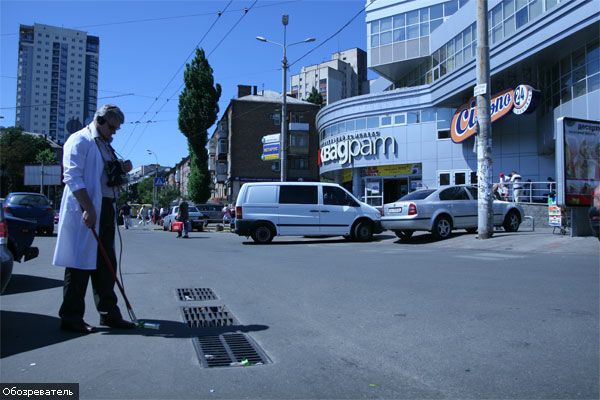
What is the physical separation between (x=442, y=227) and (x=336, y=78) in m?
103

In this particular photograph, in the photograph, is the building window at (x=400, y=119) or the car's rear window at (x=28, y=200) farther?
the building window at (x=400, y=119)

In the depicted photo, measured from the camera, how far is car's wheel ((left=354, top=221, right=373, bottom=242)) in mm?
17250

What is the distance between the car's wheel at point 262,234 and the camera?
1688 centimetres

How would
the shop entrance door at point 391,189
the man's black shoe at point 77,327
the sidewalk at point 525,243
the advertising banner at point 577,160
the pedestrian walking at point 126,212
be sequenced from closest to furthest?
the man's black shoe at point 77,327, the sidewalk at point 525,243, the advertising banner at point 577,160, the pedestrian walking at point 126,212, the shop entrance door at point 391,189

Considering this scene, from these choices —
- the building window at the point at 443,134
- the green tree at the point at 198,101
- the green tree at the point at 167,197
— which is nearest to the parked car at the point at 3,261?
the building window at the point at 443,134

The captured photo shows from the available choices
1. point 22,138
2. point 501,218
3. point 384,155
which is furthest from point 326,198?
point 22,138

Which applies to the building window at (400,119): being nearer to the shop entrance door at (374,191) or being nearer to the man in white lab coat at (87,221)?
the shop entrance door at (374,191)

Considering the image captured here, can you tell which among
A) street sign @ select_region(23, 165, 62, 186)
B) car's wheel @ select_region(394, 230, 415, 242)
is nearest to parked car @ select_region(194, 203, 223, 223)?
car's wheel @ select_region(394, 230, 415, 242)

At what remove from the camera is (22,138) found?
64062 mm

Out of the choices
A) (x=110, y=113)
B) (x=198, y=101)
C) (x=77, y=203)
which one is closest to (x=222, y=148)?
(x=198, y=101)

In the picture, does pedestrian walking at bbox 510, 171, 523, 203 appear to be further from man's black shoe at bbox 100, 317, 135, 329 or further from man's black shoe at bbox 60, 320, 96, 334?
man's black shoe at bbox 60, 320, 96, 334

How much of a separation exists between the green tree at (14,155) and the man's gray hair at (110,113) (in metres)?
61.1

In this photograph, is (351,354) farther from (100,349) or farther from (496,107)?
(496,107)

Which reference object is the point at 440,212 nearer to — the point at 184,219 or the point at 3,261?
the point at 184,219
